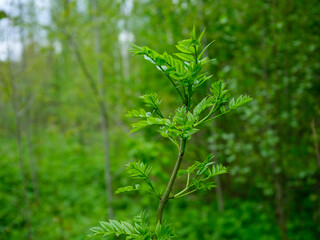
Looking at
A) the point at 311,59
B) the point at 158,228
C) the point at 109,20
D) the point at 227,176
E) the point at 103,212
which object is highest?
the point at 109,20

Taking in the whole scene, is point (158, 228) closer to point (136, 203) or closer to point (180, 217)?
point (180, 217)

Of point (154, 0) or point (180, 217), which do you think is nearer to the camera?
point (154, 0)

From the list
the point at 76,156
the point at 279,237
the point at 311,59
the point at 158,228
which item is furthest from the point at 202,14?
the point at 76,156

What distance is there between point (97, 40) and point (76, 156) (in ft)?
27.4

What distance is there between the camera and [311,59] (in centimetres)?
406

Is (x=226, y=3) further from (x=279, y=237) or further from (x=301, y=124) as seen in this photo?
(x=279, y=237)

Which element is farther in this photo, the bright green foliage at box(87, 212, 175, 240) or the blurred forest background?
the blurred forest background

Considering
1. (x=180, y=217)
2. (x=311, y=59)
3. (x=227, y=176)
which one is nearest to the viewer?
(x=311, y=59)

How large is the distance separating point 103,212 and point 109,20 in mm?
5100

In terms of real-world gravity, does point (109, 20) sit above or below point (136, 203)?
above

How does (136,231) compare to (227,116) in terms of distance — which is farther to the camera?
(227,116)

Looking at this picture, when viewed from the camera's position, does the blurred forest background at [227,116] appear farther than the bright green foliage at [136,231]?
Yes

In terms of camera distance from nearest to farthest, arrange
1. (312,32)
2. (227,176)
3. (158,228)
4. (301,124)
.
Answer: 1. (158,228)
2. (312,32)
3. (301,124)
4. (227,176)

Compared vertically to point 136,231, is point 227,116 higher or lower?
higher
